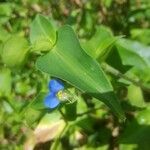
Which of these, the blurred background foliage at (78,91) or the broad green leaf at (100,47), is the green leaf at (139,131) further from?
the broad green leaf at (100,47)

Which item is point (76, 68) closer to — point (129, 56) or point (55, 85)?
point (55, 85)

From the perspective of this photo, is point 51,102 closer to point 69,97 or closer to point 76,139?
point 69,97

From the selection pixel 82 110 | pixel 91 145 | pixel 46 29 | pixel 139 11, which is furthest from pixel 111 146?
pixel 46 29

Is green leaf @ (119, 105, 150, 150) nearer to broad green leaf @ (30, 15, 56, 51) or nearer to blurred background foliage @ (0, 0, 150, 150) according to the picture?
blurred background foliage @ (0, 0, 150, 150)

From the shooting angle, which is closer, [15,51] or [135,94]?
[15,51]

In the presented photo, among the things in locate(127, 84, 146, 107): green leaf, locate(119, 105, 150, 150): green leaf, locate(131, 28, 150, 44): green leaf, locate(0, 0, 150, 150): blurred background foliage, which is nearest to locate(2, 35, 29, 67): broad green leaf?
locate(0, 0, 150, 150): blurred background foliage

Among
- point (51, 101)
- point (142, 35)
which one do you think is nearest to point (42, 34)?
point (51, 101)
